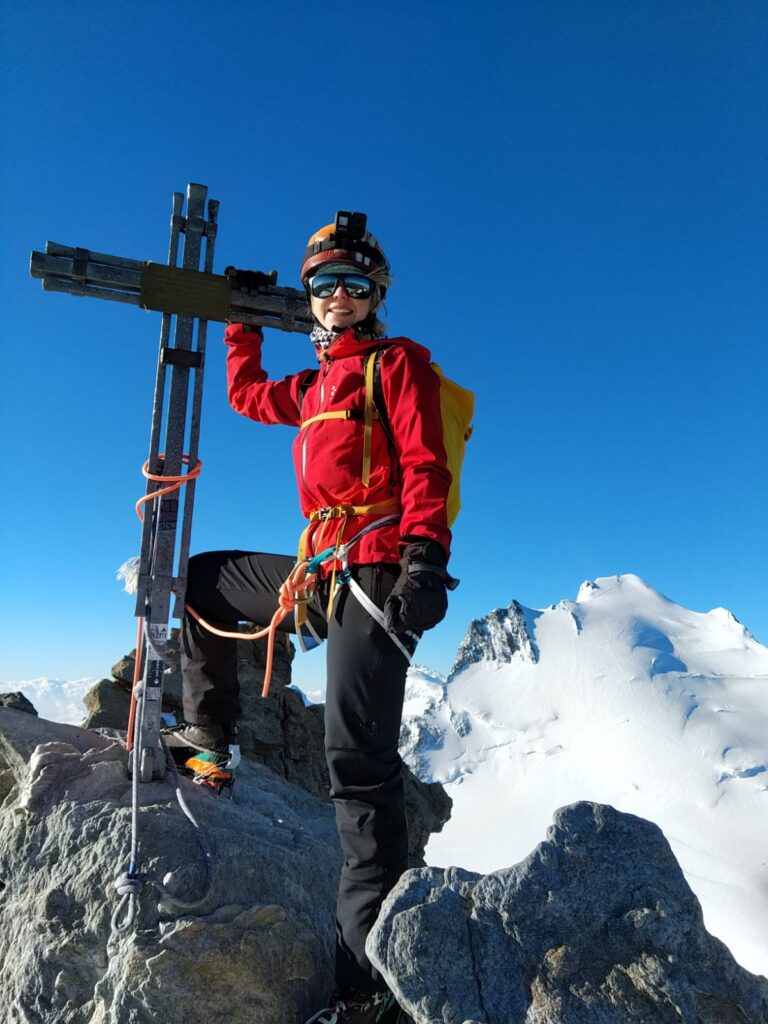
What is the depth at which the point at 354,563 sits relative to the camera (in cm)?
441

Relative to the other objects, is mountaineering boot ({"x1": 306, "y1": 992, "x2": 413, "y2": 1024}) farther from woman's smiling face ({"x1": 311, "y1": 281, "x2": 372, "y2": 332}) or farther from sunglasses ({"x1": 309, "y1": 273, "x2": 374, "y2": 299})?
sunglasses ({"x1": 309, "y1": 273, "x2": 374, "y2": 299})

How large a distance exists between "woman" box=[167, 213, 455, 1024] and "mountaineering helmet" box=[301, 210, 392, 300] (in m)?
0.01

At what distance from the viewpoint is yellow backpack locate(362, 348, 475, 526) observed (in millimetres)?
4566

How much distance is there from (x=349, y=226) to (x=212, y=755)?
4.33m

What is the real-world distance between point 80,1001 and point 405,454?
12.4 ft

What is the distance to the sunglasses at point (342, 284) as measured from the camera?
5227mm

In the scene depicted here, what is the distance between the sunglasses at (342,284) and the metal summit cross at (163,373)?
0.84 meters

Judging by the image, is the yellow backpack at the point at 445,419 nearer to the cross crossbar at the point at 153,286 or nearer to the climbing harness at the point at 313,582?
the climbing harness at the point at 313,582

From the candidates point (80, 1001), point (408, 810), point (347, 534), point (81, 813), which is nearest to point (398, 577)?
point (347, 534)

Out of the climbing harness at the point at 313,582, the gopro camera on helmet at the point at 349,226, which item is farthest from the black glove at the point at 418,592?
the gopro camera on helmet at the point at 349,226

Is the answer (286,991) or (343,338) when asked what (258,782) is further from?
(343,338)

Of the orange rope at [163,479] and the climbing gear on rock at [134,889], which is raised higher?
the orange rope at [163,479]

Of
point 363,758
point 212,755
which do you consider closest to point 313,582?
point 363,758

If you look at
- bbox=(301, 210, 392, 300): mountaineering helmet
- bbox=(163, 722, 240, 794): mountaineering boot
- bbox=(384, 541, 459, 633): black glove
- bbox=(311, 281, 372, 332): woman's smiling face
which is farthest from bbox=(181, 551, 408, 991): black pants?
bbox=(301, 210, 392, 300): mountaineering helmet
